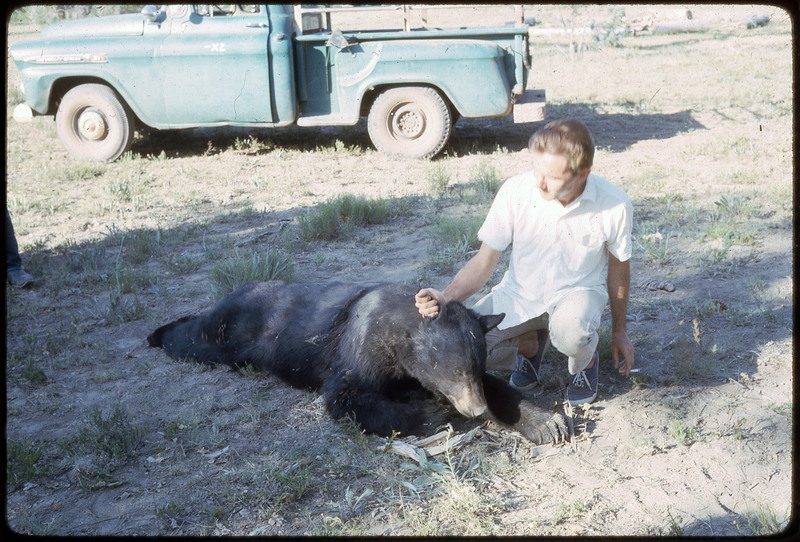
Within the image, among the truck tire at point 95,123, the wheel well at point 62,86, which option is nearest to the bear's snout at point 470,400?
the truck tire at point 95,123

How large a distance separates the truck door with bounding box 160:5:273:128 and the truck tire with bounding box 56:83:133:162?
2.71 ft

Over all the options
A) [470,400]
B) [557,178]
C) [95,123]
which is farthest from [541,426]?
[95,123]

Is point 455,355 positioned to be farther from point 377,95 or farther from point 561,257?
point 377,95

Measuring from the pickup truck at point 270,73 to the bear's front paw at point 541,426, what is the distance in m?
6.40

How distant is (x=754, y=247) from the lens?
5.92m

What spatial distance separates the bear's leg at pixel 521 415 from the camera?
11.6 feet

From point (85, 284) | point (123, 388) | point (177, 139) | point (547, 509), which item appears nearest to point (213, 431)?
point (123, 388)

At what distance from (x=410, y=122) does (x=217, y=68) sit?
2.70 m

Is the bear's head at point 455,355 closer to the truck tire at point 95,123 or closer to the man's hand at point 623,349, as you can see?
the man's hand at point 623,349

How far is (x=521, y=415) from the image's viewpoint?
3.65 m

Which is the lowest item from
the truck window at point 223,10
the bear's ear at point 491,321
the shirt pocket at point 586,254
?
the bear's ear at point 491,321

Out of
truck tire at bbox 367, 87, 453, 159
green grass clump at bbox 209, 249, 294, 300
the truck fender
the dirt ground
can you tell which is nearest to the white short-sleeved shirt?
the dirt ground

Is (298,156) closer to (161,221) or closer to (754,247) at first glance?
(161,221)

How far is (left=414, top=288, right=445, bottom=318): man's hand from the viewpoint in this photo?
3.51 meters
